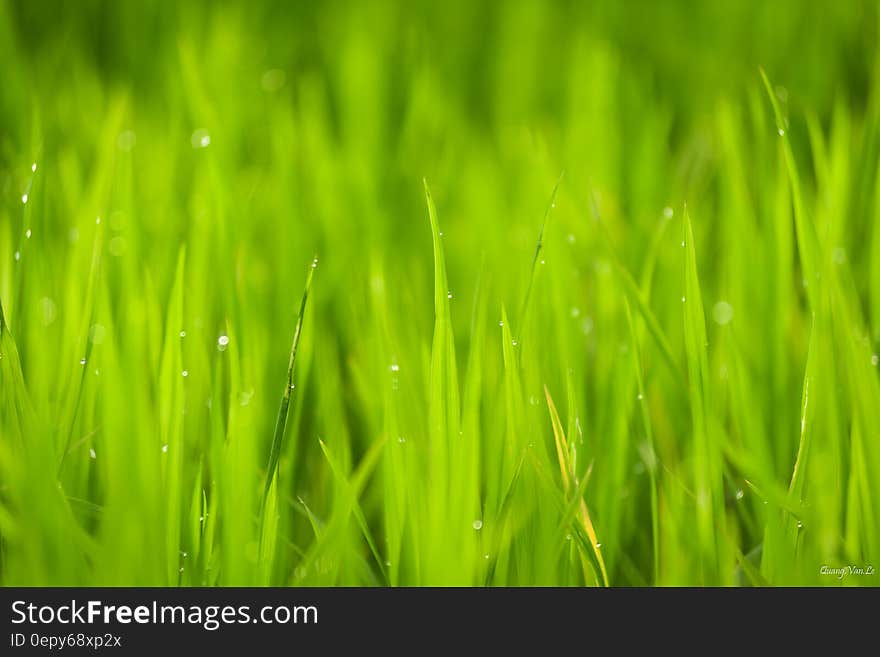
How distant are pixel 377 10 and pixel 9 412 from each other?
83cm

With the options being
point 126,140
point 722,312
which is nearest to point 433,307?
point 722,312

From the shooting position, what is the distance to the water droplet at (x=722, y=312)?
64cm

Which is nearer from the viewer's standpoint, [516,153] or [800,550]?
[800,550]

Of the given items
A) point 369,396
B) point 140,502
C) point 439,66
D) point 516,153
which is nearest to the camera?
point 140,502

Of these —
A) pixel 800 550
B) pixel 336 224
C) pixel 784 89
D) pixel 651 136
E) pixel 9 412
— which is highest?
pixel 784 89

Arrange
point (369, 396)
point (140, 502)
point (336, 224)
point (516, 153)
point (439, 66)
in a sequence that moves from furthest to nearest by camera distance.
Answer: point (439, 66) → point (516, 153) → point (336, 224) → point (369, 396) → point (140, 502)

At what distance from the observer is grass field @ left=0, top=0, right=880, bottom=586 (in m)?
A: 0.49

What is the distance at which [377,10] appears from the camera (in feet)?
3.74

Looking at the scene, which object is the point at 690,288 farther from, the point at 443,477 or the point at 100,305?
the point at 100,305

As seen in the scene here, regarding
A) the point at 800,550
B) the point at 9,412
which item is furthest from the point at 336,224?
the point at 800,550
